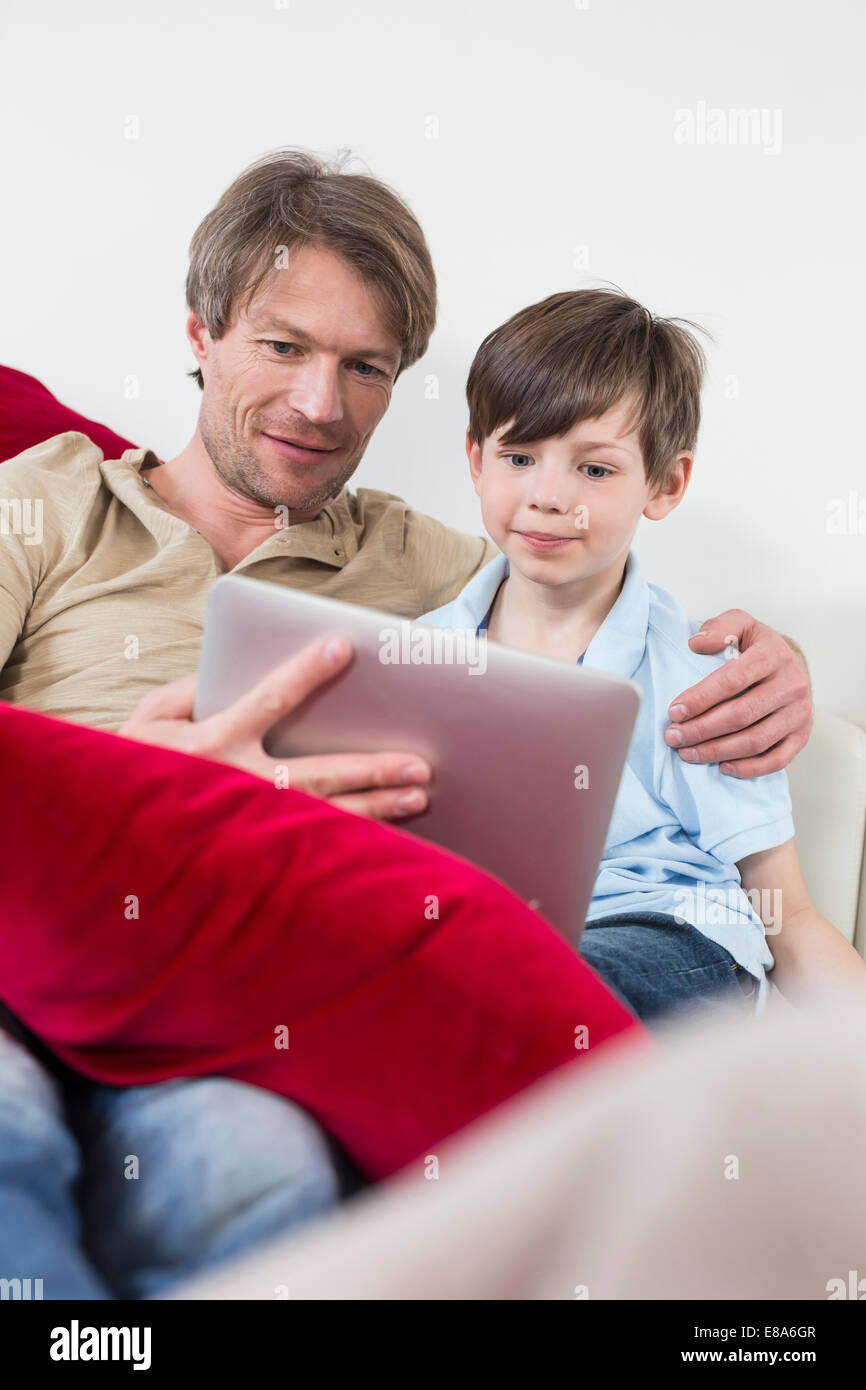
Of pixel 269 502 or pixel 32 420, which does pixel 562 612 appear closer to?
pixel 269 502

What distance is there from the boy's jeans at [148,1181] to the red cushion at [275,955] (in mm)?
28

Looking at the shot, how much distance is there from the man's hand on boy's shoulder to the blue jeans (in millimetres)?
203

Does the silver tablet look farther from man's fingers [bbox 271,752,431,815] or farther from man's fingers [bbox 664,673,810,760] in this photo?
man's fingers [bbox 664,673,810,760]

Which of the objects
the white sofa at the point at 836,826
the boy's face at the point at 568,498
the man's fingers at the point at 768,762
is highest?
the boy's face at the point at 568,498

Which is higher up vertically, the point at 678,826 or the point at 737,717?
the point at 737,717

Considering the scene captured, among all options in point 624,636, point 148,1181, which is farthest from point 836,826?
point 148,1181

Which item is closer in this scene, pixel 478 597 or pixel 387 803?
pixel 387 803

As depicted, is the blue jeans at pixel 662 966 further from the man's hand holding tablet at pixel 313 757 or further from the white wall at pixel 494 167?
the white wall at pixel 494 167

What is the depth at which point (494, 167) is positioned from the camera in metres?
1.80

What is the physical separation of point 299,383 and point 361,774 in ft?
2.82

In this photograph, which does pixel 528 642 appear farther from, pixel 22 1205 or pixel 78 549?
pixel 22 1205

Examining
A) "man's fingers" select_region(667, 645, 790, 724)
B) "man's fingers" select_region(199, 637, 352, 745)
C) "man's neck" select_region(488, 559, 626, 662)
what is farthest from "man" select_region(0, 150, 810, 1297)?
"man's fingers" select_region(199, 637, 352, 745)

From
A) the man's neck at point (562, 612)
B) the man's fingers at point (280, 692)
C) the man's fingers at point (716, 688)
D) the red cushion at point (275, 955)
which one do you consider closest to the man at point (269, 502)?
the man's fingers at point (716, 688)

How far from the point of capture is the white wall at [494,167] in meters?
1.78
